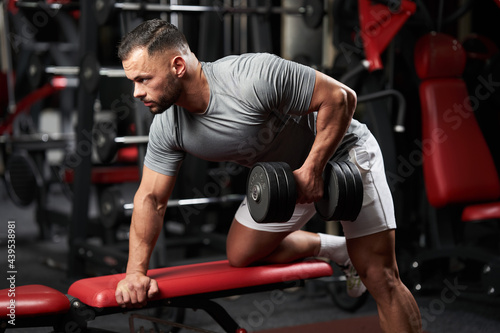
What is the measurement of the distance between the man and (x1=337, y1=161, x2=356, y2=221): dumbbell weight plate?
7cm

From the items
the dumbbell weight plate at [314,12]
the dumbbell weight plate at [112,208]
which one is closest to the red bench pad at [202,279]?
the dumbbell weight plate at [112,208]

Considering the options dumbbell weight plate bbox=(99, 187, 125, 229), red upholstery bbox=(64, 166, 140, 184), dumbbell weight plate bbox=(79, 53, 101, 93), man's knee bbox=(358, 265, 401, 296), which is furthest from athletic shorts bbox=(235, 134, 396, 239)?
red upholstery bbox=(64, 166, 140, 184)

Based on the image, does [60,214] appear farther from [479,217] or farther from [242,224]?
[479,217]

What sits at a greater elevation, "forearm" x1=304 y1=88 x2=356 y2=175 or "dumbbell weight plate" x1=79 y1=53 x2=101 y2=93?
"forearm" x1=304 y1=88 x2=356 y2=175

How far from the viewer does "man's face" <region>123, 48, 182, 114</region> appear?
1718 millimetres

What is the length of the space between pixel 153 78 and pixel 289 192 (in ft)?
1.62

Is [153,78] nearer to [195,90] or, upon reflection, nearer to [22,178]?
[195,90]

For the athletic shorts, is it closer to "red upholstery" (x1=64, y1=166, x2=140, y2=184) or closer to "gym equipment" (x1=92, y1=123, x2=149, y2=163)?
"gym equipment" (x1=92, y1=123, x2=149, y2=163)

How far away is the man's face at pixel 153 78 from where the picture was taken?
1.72m

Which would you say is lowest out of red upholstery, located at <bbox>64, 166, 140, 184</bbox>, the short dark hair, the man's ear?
red upholstery, located at <bbox>64, 166, 140, 184</bbox>

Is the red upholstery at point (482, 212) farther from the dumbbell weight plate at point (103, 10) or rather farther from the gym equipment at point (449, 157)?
the dumbbell weight plate at point (103, 10)

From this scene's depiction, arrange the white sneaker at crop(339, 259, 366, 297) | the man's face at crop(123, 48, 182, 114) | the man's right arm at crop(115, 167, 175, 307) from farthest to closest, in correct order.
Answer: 1. the white sneaker at crop(339, 259, 366, 297)
2. the man's right arm at crop(115, 167, 175, 307)
3. the man's face at crop(123, 48, 182, 114)

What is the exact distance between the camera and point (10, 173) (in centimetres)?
432

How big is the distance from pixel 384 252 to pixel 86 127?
78.5 inches
